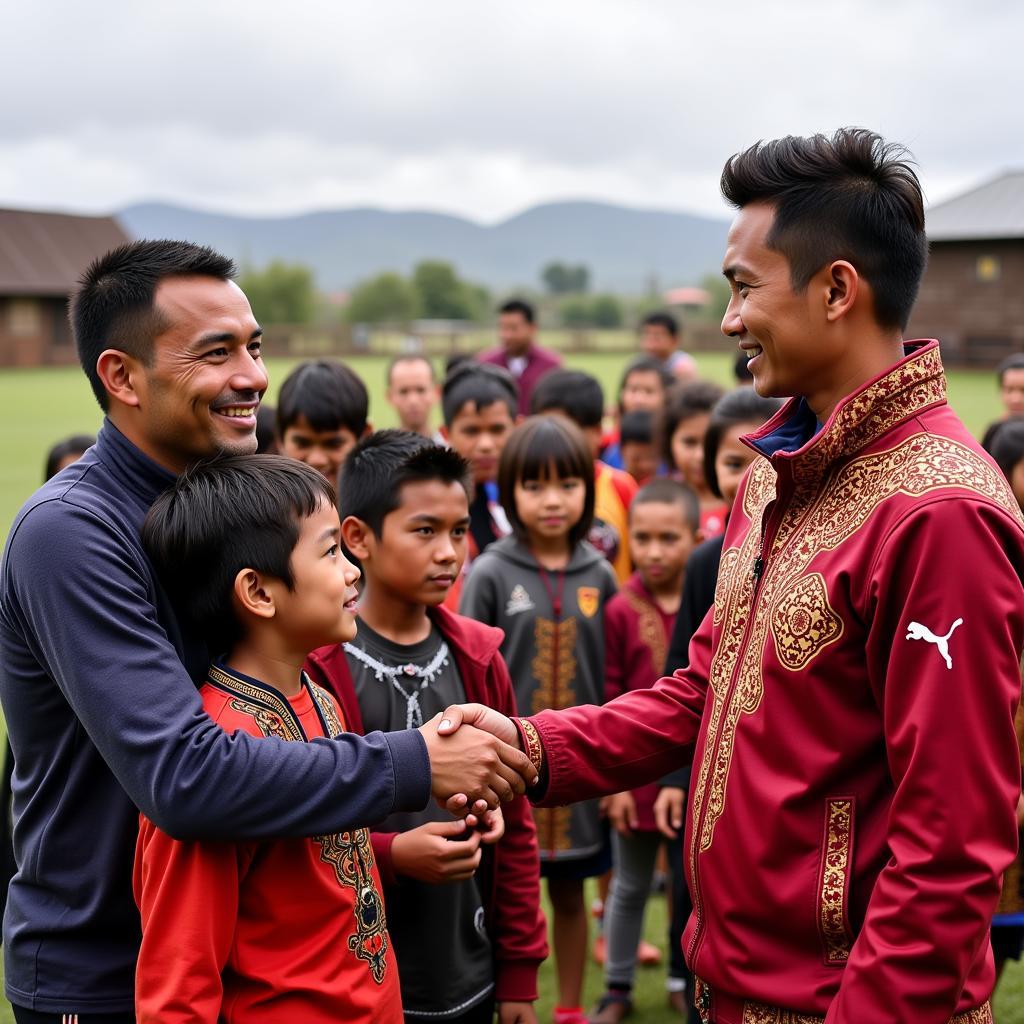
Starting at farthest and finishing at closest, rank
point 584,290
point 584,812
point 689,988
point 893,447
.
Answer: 1. point 584,290
2. point 584,812
3. point 689,988
4. point 893,447

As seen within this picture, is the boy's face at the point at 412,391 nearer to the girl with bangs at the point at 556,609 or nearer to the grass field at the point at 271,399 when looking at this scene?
the girl with bangs at the point at 556,609

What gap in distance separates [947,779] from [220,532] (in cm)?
127

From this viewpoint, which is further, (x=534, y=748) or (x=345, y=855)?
(x=534, y=748)

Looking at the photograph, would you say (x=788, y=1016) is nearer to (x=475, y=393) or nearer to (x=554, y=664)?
(x=554, y=664)

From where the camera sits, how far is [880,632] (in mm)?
1785

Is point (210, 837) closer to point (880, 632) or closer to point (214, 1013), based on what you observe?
point (214, 1013)

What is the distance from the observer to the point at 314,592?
2.14 meters

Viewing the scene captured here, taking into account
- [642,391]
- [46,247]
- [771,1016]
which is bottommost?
[771,1016]

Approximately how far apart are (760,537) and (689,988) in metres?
1.86

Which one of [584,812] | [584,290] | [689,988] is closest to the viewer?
[689,988]

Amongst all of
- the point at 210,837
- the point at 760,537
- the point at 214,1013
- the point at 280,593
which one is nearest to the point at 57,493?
the point at 280,593

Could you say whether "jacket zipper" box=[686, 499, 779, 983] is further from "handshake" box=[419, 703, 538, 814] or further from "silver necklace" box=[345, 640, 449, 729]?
"silver necklace" box=[345, 640, 449, 729]

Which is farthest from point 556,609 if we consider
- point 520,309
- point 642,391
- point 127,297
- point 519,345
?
point 520,309

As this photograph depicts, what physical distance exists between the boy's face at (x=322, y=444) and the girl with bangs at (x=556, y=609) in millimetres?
681
